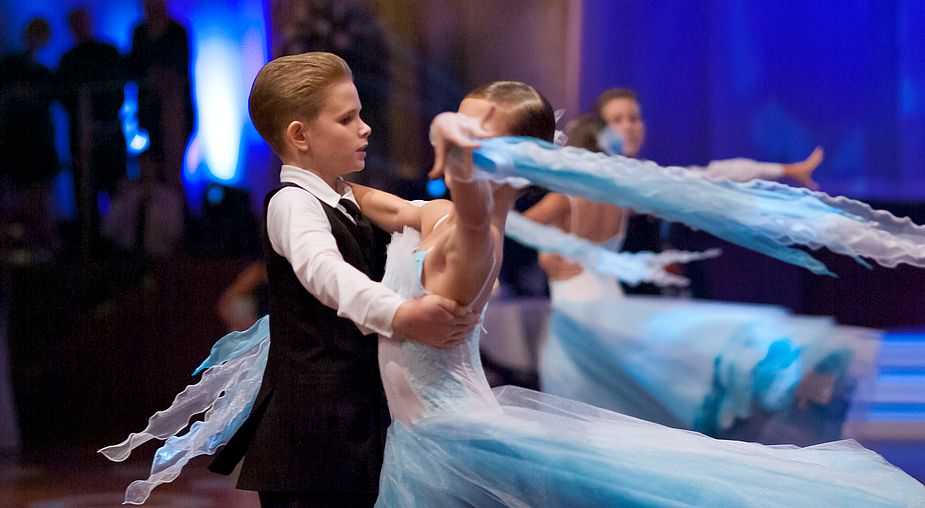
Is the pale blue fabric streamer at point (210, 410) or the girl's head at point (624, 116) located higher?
the girl's head at point (624, 116)

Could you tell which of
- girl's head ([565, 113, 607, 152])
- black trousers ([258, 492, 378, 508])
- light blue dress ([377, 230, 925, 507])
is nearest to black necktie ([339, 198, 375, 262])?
light blue dress ([377, 230, 925, 507])

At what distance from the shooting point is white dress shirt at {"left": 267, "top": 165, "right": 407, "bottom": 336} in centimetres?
86

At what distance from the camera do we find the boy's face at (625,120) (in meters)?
2.47

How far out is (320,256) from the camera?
0.90 meters

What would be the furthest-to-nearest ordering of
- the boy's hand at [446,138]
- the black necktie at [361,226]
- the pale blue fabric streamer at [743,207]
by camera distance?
the black necktie at [361,226]
the pale blue fabric streamer at [743,207]
the boy's hand at [446,138]

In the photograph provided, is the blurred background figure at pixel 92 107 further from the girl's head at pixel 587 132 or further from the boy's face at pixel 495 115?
the boy's face at pixel 495 115

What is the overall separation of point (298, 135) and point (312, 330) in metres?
0.28

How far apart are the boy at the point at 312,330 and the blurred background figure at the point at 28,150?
1.74 metres

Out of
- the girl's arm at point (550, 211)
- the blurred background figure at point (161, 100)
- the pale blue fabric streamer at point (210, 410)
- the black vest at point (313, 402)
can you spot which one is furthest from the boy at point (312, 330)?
the blurred background figure at point (161, 100)

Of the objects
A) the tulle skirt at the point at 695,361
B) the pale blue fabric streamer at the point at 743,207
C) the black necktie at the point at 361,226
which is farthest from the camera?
the tulle skirt at the point at 695,361

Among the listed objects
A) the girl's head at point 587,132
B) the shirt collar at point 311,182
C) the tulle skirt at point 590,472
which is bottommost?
the tulle skirt at point 590,472

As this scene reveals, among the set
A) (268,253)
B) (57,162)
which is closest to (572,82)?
(57,162)

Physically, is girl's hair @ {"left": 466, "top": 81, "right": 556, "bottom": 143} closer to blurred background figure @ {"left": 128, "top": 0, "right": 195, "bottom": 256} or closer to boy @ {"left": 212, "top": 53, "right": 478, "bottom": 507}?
boy @ {"left": 212, "top": 53, "right": 478, "bottom": 507}

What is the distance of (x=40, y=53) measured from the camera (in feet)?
7.99
